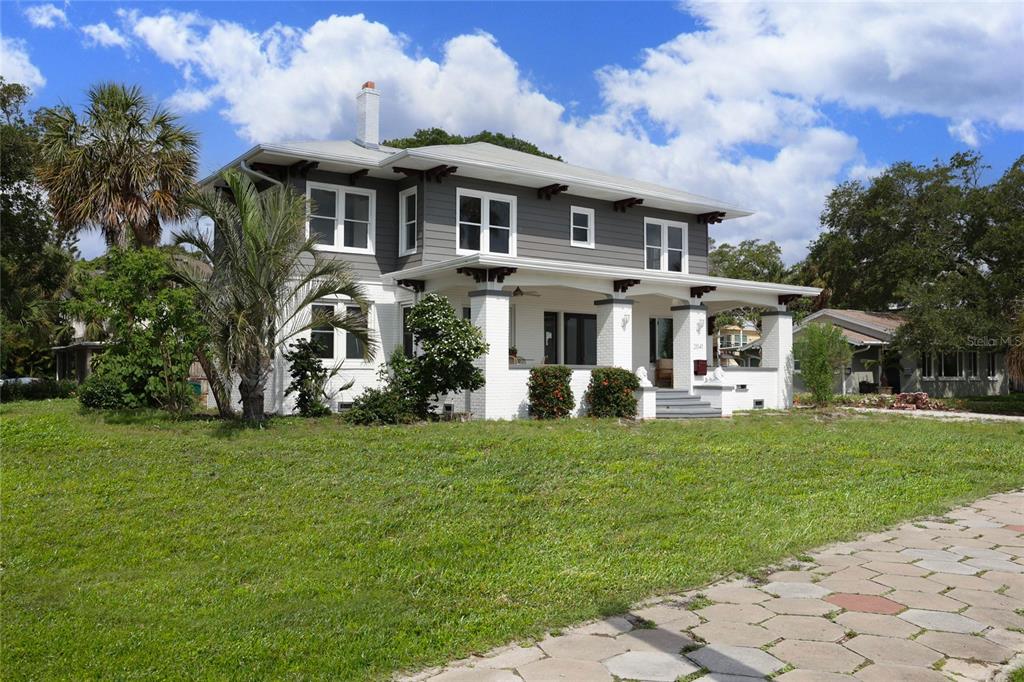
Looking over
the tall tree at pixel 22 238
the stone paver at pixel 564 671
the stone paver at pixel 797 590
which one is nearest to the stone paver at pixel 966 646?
the stone paver at pixel 797 590

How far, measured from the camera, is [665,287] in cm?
2014

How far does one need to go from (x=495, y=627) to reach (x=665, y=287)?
1602 centimetres

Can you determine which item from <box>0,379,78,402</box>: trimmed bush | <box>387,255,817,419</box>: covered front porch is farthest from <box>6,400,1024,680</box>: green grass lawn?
<box>0,379,78,402</box>: trimmed bush

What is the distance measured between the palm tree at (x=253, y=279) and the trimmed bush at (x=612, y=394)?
5.67 m

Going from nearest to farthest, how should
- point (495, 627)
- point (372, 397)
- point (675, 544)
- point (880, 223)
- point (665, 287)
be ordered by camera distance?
point (495, 627), point (675, 544), point (372, 397), point (665, 287), point (880, 223)

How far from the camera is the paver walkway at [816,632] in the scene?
427 centimetres

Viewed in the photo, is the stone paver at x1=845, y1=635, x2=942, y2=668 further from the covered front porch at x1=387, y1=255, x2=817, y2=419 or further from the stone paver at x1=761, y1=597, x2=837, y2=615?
the covered front porch at x1=387, y1=255, x2=817, y2=419

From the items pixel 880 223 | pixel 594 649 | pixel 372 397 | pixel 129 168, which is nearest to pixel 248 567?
pixel 594 649

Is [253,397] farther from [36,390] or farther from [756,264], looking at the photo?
[756,264]

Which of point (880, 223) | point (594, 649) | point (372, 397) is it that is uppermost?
point (880, 223)

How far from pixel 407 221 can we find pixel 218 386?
656cm

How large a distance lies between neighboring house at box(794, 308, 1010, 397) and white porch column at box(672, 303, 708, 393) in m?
12.0

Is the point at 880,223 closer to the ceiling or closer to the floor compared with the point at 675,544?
closer to the ceiling

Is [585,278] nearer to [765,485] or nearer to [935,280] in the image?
[765,485]
